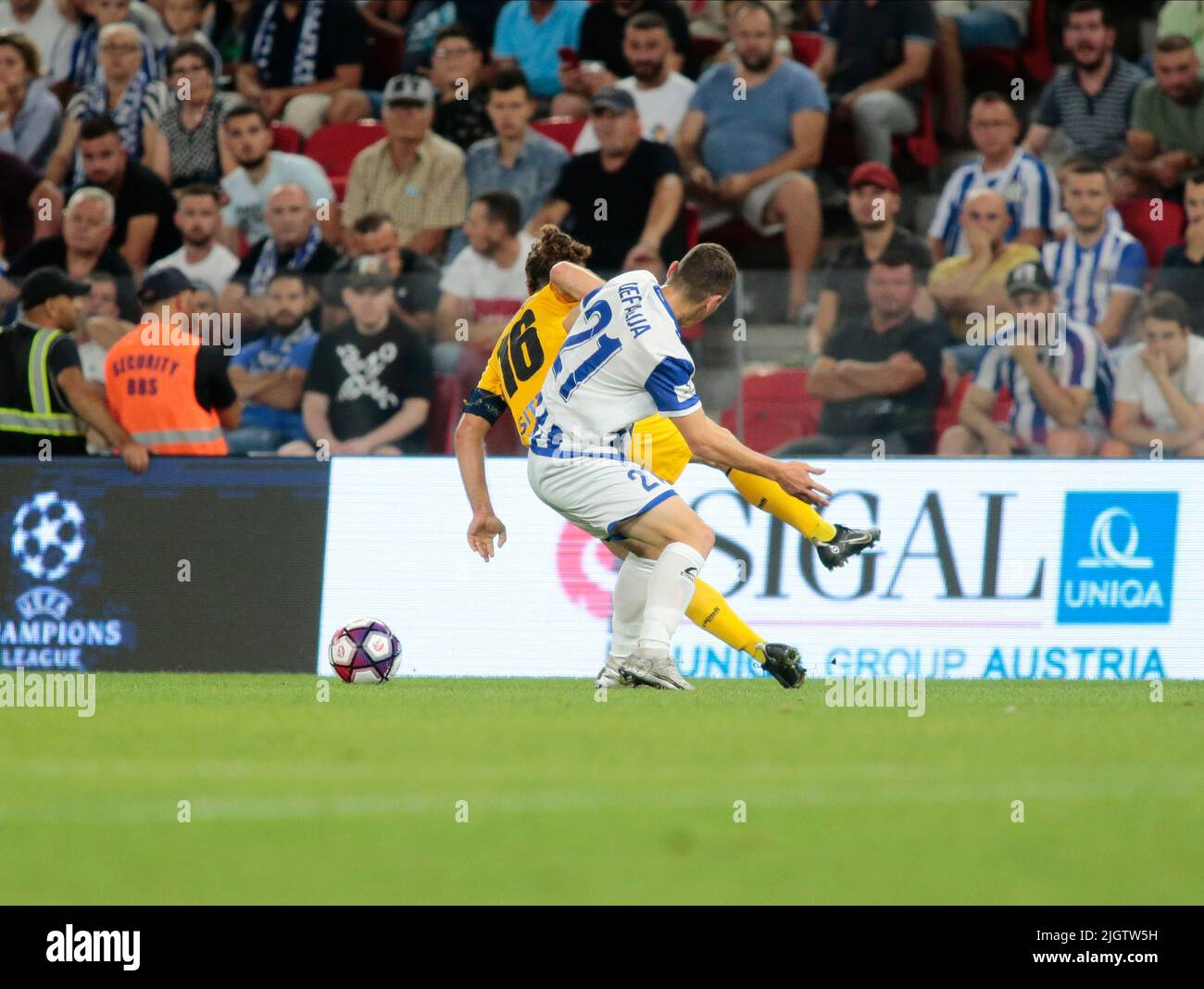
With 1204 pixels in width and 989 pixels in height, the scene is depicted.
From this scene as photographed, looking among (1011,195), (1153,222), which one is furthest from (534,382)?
(1153,222)

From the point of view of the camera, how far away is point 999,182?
45.8ft

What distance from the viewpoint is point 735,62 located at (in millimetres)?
14938

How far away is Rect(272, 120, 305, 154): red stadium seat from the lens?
16938mm

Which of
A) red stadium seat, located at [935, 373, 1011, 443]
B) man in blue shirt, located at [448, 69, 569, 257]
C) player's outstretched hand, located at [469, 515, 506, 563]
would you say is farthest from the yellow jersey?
man in blue shirt, located at [448, 69, 569, 257]

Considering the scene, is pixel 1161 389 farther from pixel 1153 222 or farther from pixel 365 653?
pixel 365 653

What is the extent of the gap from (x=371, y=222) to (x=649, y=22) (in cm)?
305

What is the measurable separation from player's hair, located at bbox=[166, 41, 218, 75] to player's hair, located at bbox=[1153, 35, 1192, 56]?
806cm

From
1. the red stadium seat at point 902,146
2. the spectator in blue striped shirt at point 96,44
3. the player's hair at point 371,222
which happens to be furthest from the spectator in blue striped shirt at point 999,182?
the spectator in blue striped shirt at point 96,44

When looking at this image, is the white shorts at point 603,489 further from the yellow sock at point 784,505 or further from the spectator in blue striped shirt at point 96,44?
the spectator in blue striped shirt at point 96,44

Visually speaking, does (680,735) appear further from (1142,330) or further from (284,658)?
(1142,330)

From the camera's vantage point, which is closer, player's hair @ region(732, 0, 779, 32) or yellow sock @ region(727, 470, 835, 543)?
yellow sock @ region(727, 470, 835, 543)

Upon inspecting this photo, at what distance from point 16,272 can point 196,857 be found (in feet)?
38.1

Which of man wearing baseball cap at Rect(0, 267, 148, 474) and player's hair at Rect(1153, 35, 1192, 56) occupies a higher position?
player's hair at Rect(1153, 35, 1192, 56)

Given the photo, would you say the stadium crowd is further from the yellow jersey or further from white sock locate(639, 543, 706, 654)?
white sock locate(639, 543, 706, 654)
